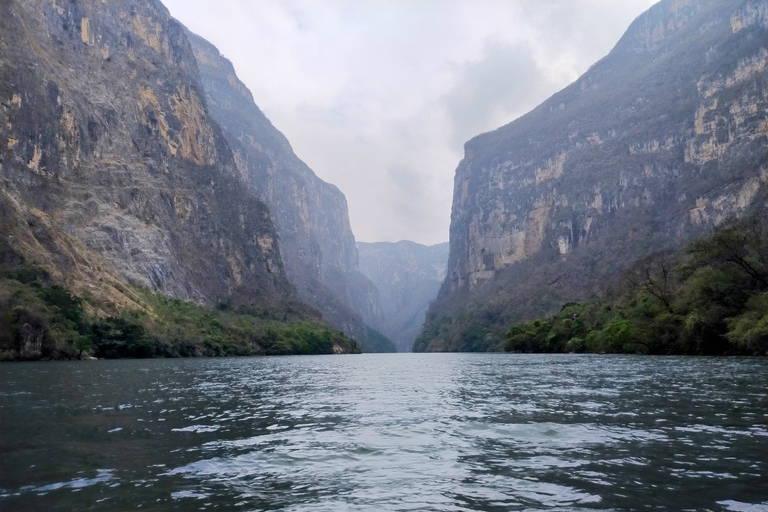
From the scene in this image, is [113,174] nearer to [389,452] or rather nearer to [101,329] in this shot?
[101,329]

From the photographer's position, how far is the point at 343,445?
44.7ft

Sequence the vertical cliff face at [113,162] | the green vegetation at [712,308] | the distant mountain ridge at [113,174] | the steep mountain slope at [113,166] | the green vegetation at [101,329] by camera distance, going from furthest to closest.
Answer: the vertical cliff face at [113,162] < the steep mountain slope at [113,166] < the distant mountain ridge at [113,174] < the green vegetation at [101,329] < the green vegetation at [712,308]

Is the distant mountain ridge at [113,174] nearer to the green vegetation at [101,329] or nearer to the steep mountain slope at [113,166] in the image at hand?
the steep mountain slope at [113,166]

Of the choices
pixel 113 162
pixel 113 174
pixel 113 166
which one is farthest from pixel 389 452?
pixel 113 162

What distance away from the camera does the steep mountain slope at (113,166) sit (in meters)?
95.6

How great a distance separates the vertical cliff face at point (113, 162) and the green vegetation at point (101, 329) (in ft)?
26.8

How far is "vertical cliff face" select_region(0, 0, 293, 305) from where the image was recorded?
4144 inches

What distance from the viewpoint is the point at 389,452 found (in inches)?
501

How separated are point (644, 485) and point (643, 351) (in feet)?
208

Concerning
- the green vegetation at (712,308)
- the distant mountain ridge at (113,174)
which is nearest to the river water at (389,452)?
the green vegetation at (712,308)

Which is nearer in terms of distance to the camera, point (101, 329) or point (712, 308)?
point (712, 308)

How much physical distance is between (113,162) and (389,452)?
13926 cm

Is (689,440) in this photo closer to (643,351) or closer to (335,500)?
(335,500)

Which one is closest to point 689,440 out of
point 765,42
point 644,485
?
point 644,485
